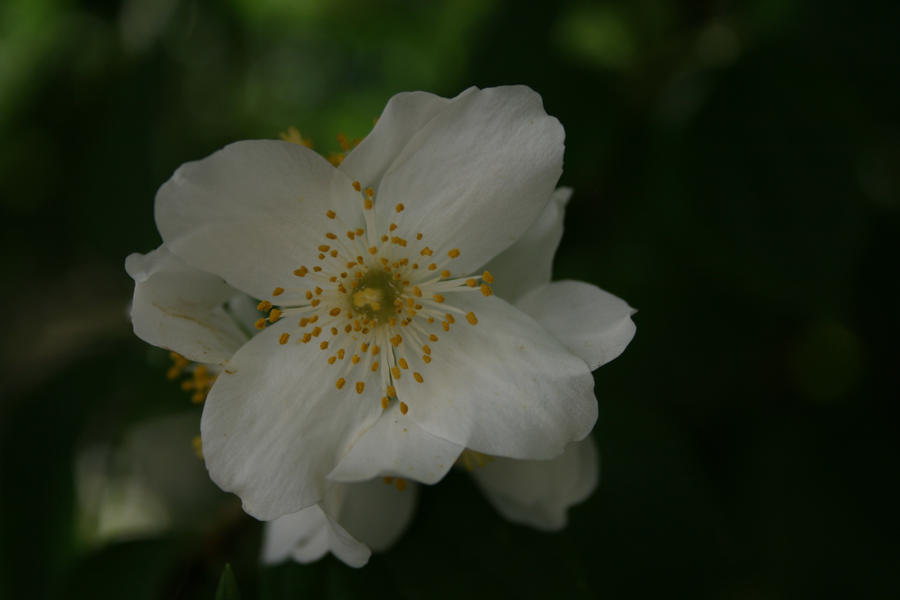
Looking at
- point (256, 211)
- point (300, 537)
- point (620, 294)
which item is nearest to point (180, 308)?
point (256, 211)

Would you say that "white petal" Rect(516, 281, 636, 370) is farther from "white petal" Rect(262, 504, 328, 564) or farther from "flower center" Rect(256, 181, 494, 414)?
"white petal" Rect(262, 504, 328, 564)

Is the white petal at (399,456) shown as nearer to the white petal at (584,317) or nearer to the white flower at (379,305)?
the white flower at (379,305)

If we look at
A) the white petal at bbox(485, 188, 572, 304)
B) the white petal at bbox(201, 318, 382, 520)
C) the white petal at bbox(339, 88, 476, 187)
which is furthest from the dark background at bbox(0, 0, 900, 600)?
the white petal at bbox(339, 88, 476, 187)

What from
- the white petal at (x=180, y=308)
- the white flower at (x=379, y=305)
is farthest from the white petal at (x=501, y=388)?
the white petal at (x=180, y=308)

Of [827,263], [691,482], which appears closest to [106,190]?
[691,482]

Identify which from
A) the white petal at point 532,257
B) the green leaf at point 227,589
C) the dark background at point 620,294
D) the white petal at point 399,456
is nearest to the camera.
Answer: the green leaf at point 227,589
